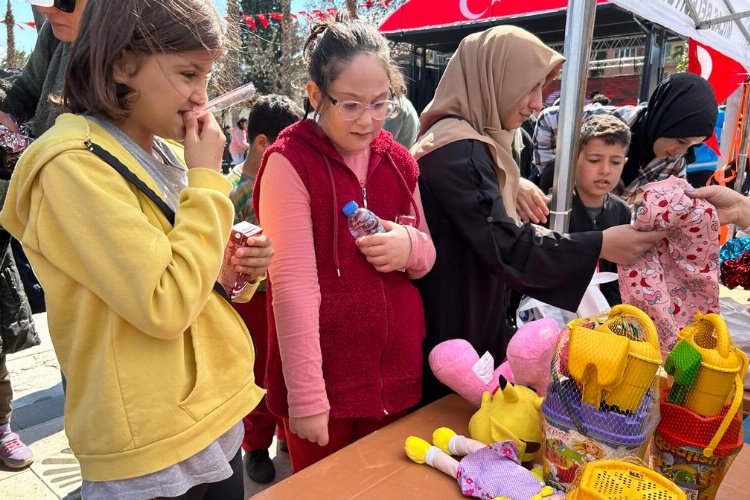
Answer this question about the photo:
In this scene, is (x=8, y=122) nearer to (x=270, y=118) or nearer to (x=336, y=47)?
(x=270, y=118)

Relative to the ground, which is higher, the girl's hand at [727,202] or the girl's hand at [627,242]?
the girl's hand at [727,202]

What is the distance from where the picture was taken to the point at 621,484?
0.73 m

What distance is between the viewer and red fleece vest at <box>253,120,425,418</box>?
1264mm

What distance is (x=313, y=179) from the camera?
4.09 feet

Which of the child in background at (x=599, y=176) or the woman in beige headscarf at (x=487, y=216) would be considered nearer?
the woman in beige headscarf at (x=487, y=216)

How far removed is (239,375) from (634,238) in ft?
3.40

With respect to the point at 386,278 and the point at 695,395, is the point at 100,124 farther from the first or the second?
the point at 695,395

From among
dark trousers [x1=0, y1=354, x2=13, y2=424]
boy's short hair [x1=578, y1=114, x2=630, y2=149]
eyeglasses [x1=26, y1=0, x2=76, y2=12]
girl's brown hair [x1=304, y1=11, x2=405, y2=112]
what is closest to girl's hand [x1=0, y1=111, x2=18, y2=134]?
eyeglasses [x1=26, y1=0, x2=76, y2=12]

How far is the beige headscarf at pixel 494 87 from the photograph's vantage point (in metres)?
1.45

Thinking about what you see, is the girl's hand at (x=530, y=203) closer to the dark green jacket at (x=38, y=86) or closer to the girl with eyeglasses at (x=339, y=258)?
the girl with eyeglasses at (x=339, y=258)

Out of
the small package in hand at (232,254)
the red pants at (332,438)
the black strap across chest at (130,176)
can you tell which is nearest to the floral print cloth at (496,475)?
the red pants at (332,438)

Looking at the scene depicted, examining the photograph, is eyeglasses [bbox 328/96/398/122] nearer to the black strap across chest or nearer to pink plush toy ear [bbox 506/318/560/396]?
the black strap across chest

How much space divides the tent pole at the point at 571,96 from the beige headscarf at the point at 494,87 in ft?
0.44

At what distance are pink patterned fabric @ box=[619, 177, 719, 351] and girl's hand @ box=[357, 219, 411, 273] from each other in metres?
0.62
